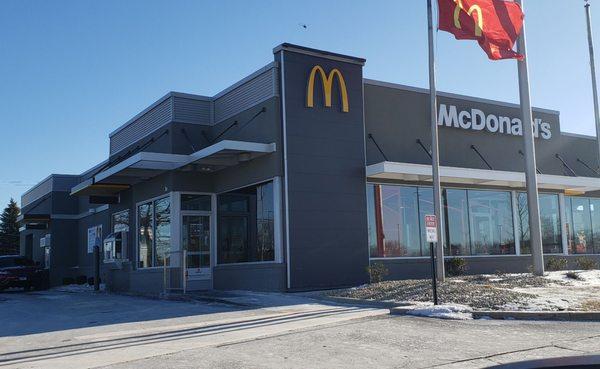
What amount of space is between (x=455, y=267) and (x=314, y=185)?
18.9 feet

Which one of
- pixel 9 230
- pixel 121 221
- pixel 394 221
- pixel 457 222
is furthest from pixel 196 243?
pixel 9 230

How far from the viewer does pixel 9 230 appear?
6500 cm

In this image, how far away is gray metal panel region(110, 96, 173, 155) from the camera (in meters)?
22.2

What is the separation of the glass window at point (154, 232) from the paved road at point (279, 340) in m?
7.08

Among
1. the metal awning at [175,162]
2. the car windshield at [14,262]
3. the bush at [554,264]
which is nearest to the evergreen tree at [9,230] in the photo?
the car windshield at [14,262]

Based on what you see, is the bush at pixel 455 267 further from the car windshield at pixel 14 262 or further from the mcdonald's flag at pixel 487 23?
the car windshield at pixel 14 262

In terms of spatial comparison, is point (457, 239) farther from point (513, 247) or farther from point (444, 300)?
point (444, 300)

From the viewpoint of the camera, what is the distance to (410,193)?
21203 mm

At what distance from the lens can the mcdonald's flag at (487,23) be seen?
680 inches

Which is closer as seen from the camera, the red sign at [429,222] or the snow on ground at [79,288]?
the red sign at [429,222]

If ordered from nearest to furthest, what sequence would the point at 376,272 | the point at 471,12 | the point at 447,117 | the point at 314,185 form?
the point at 471,12 → the point at 376,272 → the point at 314,185 → the point at 447,117

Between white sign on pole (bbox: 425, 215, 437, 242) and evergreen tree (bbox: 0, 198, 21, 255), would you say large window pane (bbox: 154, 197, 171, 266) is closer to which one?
white sign on pole (bbox: 425, 215, 437, 242)

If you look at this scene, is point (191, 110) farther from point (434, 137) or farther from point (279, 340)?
point (279, 340)

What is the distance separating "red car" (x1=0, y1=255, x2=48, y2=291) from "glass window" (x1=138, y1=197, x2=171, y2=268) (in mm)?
9694
